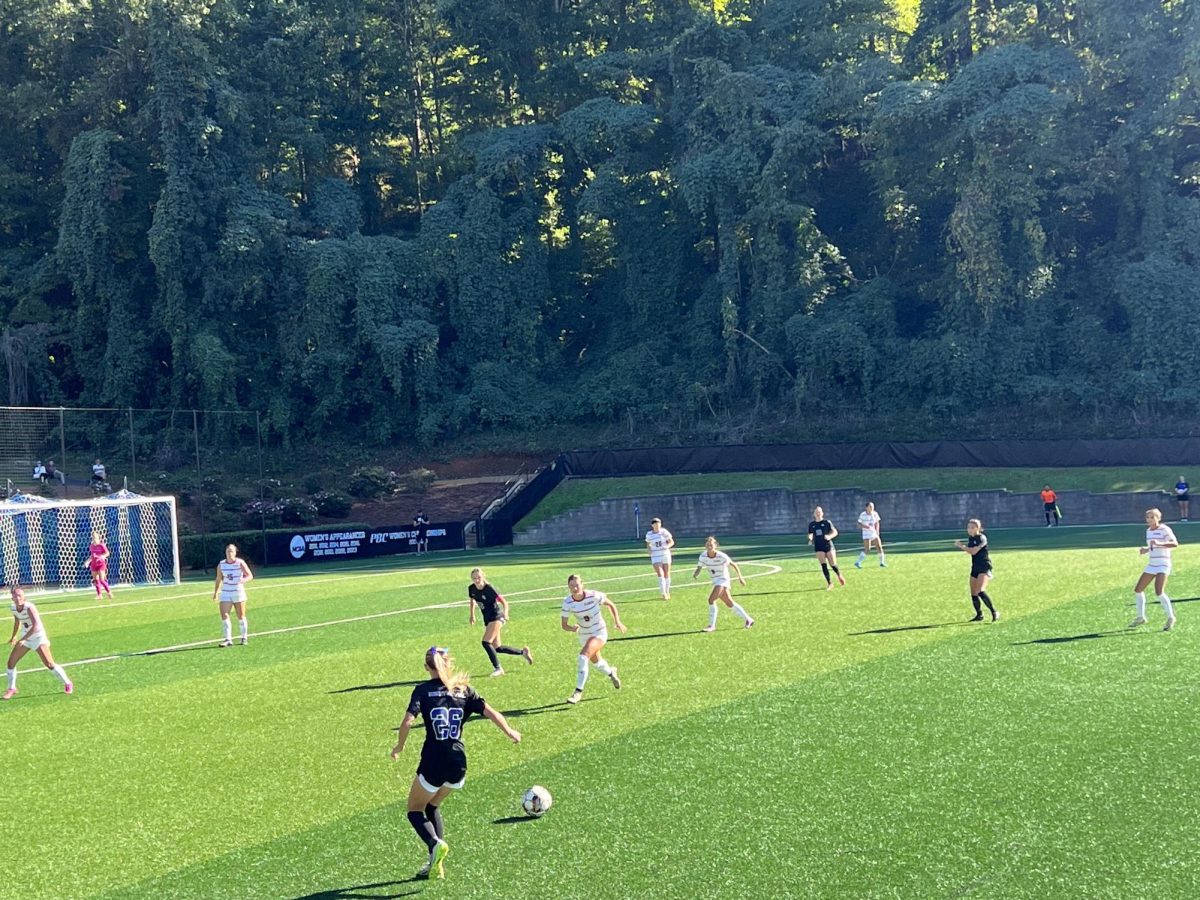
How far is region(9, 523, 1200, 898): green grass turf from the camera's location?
10297mm

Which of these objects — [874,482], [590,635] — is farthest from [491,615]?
[874,482]

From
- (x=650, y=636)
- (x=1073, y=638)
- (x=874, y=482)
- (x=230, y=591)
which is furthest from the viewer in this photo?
(x=874, y=482)

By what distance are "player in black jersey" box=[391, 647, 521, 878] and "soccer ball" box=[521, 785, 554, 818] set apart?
1.39 m

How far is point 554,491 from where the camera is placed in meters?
57.6

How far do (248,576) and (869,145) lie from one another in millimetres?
49762

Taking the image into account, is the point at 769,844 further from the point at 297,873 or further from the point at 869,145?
the point at 869,145

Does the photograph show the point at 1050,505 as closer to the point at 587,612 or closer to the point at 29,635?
the point at 587,612

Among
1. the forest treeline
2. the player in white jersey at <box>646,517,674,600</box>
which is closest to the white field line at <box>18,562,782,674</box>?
the player in white jersey at <box>646,517,674,600</box>

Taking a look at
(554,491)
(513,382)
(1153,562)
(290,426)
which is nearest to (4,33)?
(290,426)

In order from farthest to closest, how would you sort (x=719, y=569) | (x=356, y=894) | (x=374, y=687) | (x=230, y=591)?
1. (x=230, y=591)
2. (x=719, y=569)
3. (x=374, y=687)
4. (x=356, y=894)

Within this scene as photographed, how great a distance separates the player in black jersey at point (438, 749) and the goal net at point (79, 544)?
36.3 meters

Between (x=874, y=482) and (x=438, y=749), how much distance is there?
45385 millimetres

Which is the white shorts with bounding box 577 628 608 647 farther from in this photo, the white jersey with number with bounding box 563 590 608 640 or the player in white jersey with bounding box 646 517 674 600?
the player in white jersey with bounding box 646 517 674 600

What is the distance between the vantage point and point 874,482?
2125 inches
